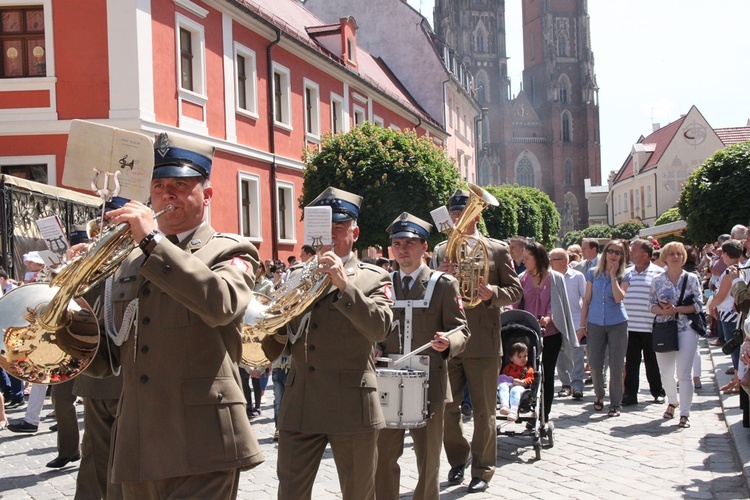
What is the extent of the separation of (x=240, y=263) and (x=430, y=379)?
269cm

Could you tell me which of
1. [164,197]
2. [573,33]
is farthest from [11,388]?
[573,33]

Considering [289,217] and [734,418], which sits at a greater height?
[289,217]

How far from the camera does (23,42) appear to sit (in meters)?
18.6

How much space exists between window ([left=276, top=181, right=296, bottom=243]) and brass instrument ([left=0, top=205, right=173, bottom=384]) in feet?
75.4

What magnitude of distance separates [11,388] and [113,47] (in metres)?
8.33

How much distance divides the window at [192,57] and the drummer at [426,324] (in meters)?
15.5

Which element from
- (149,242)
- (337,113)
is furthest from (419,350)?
(337,113)

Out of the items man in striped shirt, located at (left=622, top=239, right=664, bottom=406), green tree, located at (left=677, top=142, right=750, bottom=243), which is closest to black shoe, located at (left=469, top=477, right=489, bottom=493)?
man in striped shirt, located at (left=622, top=239, right=664, bottom=406)

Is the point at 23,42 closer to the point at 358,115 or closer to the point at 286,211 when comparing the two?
the point at 286,211

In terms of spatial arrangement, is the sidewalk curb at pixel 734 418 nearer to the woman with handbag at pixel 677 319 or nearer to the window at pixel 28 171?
the woman with handbag at pixel 677 319

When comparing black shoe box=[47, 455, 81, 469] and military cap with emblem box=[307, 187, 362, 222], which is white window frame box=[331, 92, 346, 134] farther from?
military cap with emblem box=[307, 187, 362, 222]

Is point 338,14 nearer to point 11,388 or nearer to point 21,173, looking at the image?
point 21,173

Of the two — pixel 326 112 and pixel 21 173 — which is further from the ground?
pixel 326 112

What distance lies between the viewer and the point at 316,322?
183 inches
